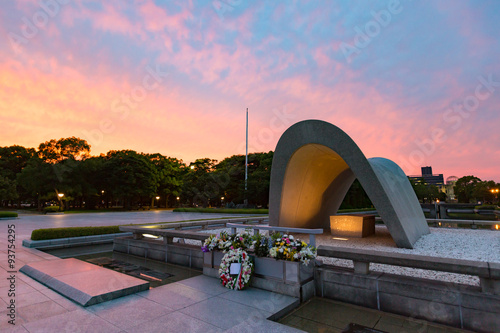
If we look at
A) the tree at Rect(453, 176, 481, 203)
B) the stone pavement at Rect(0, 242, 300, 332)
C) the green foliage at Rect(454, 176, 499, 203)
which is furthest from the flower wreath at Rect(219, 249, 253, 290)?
the tree at Rect(453, 176, 481, 203)

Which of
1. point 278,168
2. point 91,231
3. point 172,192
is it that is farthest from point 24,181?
point 278,168

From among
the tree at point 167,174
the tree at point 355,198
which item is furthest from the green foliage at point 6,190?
the tree at point 355,198

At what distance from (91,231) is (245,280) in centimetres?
1109

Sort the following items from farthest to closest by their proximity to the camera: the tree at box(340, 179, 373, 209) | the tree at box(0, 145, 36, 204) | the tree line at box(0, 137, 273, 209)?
1. the tree at box(0, 145, 36, 204)
2. the tree at box(340, 179, 373, 209)
3. the tree line at box(0, 137, 273, 209)

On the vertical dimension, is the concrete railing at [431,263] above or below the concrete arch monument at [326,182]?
below

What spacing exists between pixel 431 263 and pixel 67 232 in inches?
574

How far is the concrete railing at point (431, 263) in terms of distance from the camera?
4.32 metres

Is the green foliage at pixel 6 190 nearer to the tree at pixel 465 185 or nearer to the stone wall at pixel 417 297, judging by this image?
the stone wall at pixel 417 297

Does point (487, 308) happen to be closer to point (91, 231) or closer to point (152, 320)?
point (152, 320)

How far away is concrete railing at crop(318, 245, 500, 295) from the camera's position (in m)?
4.32

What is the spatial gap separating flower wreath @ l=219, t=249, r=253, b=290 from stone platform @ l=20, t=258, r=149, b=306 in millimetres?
1761

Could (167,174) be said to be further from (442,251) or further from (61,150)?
(442,251)

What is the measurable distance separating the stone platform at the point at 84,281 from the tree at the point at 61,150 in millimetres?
48091

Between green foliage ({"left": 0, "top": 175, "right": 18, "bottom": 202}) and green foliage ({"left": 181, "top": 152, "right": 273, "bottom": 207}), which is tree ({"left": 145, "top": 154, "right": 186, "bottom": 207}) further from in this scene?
green foliage ({"left": 0, "top": 175, "right": 18, "bottom": 202})
